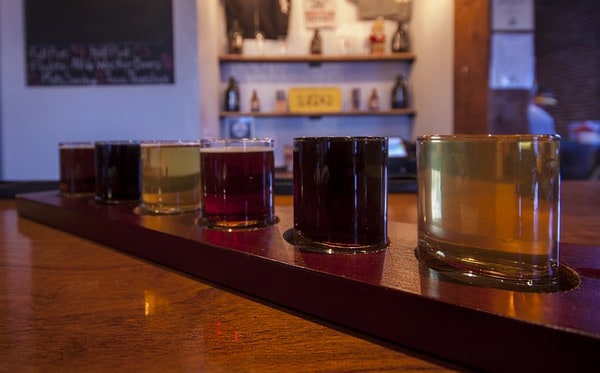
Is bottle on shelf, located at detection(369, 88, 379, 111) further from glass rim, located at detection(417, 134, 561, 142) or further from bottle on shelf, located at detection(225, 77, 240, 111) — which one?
glass rim, located at detection(417, 134, 561, 142)

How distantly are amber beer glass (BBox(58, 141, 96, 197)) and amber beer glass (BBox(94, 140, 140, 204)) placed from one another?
129 millimetres

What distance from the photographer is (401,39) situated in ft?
12.3

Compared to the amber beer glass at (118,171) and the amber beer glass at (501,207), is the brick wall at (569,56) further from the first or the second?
the amber beer glass at (501,207)

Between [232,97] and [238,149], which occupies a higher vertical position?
[232,97]

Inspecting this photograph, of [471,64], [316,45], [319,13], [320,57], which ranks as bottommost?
[471,64]

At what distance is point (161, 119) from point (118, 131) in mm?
327

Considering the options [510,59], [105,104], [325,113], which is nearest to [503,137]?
Answer: [510,59]

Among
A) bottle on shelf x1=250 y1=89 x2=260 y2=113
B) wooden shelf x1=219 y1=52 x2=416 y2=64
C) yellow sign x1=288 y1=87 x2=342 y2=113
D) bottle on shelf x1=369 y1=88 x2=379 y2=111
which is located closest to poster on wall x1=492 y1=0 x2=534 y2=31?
wooden shelf x1=219 y1=52 x2=416 y2=64

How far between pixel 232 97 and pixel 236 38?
48 cm

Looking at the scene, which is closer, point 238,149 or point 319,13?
point 238,149

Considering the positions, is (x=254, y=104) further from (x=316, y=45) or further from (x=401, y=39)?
(x=401, y=39)

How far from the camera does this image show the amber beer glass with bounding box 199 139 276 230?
789 millimetres

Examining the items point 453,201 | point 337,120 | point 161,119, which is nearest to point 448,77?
point 337,120

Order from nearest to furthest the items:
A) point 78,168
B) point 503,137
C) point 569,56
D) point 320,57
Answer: point 503,137 < point 78,168 < point 320,57 < point 569,56
